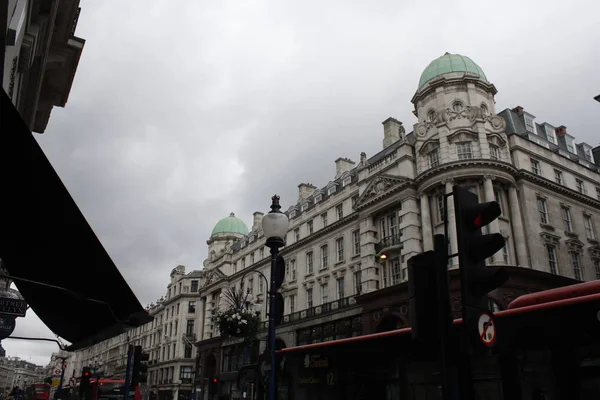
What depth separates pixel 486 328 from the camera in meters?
4.46

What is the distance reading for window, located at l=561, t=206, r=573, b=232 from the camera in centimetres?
3706

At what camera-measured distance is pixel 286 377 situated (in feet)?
45.5

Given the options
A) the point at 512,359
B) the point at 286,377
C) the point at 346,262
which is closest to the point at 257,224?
the point at 346,262

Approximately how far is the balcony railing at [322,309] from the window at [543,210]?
15905 mm

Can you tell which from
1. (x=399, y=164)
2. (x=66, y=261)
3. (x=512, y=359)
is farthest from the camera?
A: (x=399, y=164)

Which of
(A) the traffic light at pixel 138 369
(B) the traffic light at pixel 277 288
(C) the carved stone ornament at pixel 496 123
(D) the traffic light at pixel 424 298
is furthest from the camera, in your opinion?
(C) the carved stone ornament at pixel 496 123

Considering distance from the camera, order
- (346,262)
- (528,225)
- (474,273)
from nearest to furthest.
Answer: (474,273), (528,225), (346,262)

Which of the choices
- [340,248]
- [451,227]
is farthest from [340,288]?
[451,227]

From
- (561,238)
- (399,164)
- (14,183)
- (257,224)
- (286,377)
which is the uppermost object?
(257,224)

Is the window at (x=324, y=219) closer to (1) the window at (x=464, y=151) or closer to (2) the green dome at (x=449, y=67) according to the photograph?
(2) the green dome at (x=449, y=67)

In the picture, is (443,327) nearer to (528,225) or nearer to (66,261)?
(66,261)

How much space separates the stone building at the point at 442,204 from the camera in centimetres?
3350

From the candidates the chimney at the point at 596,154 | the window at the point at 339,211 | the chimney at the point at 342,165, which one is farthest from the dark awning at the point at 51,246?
the chimney at the point at 596,154

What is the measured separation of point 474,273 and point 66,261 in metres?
4.61
